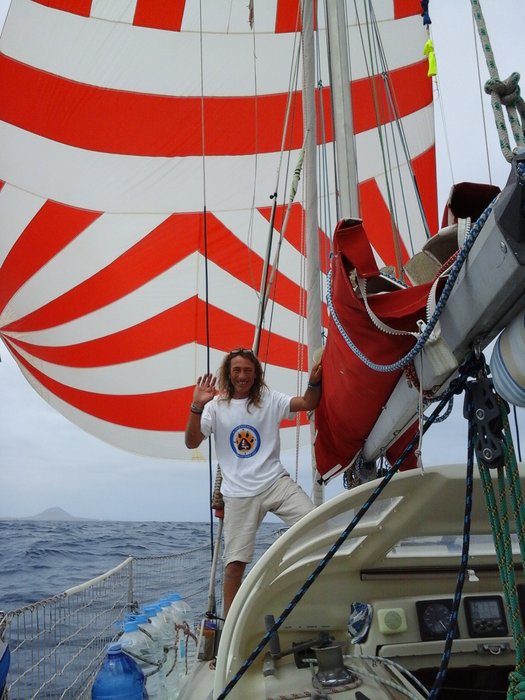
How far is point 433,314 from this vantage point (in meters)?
0.99

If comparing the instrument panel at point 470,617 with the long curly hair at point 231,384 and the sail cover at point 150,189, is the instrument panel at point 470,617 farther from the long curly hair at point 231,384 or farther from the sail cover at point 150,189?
the sail cover at point 150,189

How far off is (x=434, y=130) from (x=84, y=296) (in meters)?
4.16

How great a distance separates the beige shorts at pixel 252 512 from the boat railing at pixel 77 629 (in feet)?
1.89

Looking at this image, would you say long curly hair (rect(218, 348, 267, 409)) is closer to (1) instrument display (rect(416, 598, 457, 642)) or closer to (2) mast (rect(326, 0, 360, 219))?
(2) mast (rect(326, 0, 360, 219))

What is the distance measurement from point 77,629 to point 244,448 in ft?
6.36

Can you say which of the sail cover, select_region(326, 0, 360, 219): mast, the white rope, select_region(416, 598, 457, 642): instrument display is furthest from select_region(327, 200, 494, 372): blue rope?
the sail cover

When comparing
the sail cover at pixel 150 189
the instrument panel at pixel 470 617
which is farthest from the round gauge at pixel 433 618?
the sail cover at pixel 150 189

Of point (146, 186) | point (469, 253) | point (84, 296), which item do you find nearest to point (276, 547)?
point (469, 253)

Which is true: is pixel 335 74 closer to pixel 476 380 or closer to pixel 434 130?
pixel 476 380

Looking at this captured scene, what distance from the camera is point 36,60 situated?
5.51 metres

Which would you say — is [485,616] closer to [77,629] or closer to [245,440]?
[245,440]

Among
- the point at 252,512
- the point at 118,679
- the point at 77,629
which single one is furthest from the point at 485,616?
the point at 77,629

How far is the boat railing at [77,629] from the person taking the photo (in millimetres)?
1912

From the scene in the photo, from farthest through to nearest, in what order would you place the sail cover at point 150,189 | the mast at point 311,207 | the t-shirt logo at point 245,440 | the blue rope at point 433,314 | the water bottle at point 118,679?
the sail cover at point 150,189
the mast at point 311,207
the t-shirt logo at point 245,440
the water bottle at point 118,679
the blue rope at point 433,314
